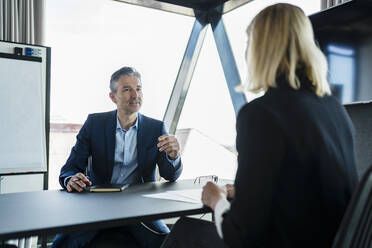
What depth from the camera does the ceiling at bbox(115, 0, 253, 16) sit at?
13.2ft

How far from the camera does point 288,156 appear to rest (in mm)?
857

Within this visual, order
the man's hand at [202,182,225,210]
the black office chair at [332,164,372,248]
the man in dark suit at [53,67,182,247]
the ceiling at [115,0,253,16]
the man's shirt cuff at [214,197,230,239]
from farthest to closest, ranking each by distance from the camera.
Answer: the ceiling at [115,0,253,16] < the man in dark suit at [53,67,182,247] < the man's hand at [202,182,225,210] < the man's shirt cuff at [214,197,230,239] < the black office chair at [332,164,372,248]

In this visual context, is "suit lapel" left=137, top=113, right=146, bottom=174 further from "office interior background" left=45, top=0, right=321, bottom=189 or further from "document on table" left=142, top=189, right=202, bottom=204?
"office interior background" left=45, top=0, right=321, bottom=189

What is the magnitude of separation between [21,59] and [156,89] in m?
1.79

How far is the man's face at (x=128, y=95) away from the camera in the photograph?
7.25 feet

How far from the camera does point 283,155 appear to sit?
0.84 meters

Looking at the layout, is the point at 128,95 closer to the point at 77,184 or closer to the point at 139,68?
the point at 77,184

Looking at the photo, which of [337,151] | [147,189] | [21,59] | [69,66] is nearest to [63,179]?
[147,189]

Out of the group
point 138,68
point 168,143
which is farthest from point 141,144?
point 138,68

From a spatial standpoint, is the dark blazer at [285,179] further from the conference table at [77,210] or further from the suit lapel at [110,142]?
the suit lapel at [110,142]

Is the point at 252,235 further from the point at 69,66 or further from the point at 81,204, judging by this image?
the point at 69,66

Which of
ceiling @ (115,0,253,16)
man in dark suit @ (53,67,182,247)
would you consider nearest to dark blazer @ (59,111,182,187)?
man in dark suit @ (53,67,182,247)

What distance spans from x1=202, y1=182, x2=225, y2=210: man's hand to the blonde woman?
0.25 feet

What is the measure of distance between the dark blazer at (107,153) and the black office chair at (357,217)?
1327 millimetres
